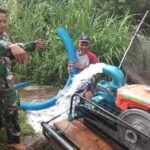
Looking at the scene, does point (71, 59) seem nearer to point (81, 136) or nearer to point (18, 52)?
point (81, 136)

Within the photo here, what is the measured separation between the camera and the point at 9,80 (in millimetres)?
3605

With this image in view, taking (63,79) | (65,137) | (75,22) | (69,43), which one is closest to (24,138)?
(65,137)

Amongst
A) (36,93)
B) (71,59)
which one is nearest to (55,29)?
(36,93)

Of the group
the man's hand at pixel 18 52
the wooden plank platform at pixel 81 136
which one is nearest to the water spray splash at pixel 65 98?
the wooden plank platform at pixel 81 136

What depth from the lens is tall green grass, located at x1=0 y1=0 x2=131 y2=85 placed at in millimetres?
6680

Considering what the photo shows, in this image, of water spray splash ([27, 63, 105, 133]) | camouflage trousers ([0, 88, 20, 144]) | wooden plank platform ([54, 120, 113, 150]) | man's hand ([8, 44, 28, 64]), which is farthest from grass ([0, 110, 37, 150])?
man's hand ([8, 44, 28, 64])

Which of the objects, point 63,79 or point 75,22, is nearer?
point 63,79

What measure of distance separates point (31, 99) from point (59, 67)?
3.50 ft

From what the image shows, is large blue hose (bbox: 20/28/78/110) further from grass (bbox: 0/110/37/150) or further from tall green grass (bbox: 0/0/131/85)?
tall green grass (bbox: 0/0/131/85)

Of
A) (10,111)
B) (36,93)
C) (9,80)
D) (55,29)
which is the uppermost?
(9,80)

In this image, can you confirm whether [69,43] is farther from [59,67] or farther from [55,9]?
[55,9]

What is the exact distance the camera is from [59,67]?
256 inches

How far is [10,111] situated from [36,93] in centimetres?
230

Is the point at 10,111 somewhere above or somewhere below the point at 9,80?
below
